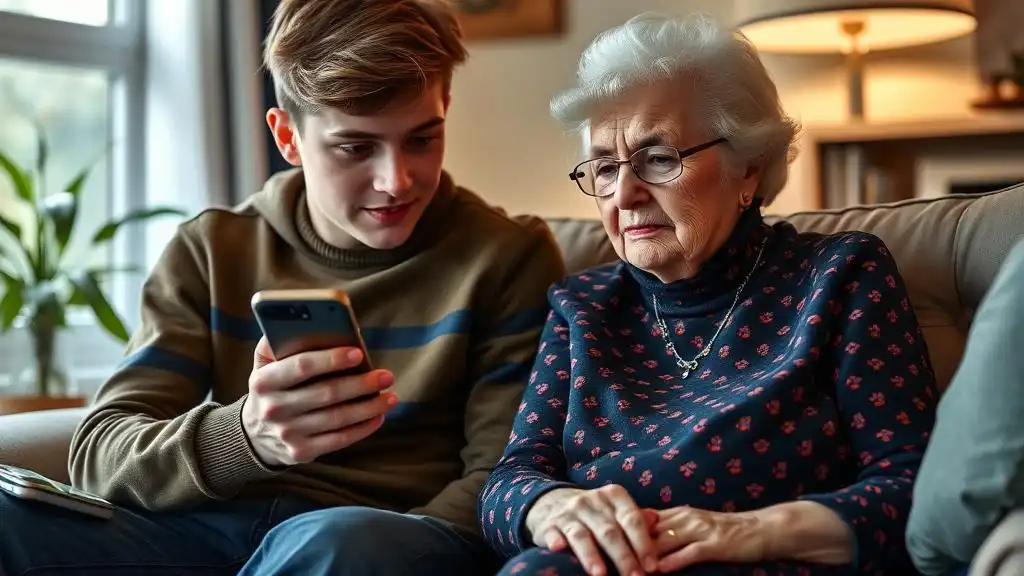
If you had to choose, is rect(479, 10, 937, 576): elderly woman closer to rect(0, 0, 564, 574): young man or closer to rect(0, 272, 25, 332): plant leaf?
rect(0, 0, 564, 574): young man

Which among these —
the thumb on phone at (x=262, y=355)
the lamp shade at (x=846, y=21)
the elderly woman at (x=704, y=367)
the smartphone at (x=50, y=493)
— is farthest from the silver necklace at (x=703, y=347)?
the lamp shade at (x=846, y=21)

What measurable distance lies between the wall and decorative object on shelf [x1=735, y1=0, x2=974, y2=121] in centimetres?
11

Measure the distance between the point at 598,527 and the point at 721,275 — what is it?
427 millimetres

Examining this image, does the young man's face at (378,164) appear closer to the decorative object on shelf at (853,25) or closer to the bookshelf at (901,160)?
the decorative object on shelf at (853,25)

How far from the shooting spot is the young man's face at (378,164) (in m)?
1.60

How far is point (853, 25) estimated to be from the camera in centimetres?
280

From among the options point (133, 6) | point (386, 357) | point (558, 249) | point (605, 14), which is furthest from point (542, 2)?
point (386, 357)

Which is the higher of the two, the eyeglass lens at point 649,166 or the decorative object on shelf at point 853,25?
the decorative object on shelf at point 853,25

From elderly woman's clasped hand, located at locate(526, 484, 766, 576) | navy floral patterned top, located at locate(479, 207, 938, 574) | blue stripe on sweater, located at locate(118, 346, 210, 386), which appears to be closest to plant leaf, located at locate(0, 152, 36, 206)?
blue stripe on sweater, located at locate(118, 346, 210, 386)

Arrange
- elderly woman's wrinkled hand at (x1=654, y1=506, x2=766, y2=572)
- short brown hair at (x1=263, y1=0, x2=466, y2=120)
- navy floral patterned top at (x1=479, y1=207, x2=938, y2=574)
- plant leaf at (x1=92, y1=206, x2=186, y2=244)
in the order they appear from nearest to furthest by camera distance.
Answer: elderly woman's wrinkled hand at (x1=654, y1=506, x2=766, y2=572) → navy floral patterned top at (x1=479, y1=207, x2=938, y2=574) → short brown hair at (x1=263, y1=0, x2=466, y2=120) → plant leaf at (x1=92, y1=206, x2=186, y2=244)

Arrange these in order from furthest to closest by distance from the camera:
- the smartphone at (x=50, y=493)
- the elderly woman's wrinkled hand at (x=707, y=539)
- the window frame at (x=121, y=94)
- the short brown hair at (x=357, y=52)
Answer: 1. the window frame at (x=121, y=94)
2. the short brown hair at (x=357, y=52)
3. the smartphone at (x=50, y=493)
4. the elderly woman's wrinkled hand at (x=707, y=539)

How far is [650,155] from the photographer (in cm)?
152

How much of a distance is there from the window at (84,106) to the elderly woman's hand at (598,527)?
1.99 meters

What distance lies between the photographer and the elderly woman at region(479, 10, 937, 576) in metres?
1.22
